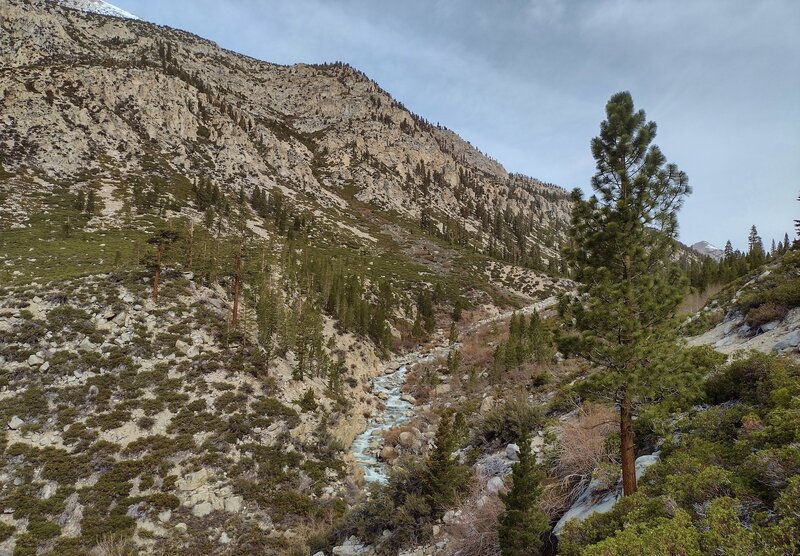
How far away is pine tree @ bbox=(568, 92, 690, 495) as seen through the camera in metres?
7.49

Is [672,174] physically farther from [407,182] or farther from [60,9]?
[60,9]

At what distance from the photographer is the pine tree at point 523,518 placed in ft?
24.6

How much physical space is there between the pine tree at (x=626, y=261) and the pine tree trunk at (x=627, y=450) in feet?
0.06

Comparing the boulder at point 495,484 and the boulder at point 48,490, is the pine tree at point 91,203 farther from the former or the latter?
the boulder at point 495,484

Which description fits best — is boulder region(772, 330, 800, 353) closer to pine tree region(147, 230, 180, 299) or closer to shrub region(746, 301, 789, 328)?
shrub region(746, 301, 789, 328)

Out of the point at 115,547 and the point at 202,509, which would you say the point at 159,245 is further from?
the point at 115,547

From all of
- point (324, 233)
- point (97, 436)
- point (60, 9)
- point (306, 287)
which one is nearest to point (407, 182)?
point (324, 233)

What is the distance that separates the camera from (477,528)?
9.35 m

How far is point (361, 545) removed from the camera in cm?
1145

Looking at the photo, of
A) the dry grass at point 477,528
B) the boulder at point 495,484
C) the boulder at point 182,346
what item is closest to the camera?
the dry grass at point 477,528

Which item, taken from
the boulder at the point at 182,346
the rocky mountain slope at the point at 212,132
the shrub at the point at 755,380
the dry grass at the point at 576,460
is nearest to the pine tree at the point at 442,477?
the dry grass at the point at 576,460

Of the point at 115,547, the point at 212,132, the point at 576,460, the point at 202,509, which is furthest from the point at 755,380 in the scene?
the point at 212,132

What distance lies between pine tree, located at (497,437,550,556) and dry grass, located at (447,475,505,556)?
1.12m

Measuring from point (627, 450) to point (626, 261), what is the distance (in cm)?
377
